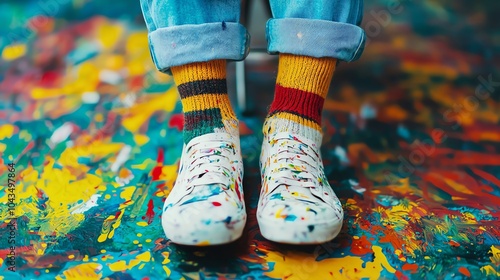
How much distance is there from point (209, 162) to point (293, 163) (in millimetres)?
103

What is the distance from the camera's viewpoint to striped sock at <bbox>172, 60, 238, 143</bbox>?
0.64 m

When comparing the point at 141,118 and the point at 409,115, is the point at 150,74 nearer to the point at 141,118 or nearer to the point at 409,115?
the point at 141,118

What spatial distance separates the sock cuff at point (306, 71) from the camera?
642mm

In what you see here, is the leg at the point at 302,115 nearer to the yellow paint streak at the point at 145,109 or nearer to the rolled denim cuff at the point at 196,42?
the rolled denim cuff at the point at 196,42

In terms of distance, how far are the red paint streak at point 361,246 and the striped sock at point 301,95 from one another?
14 cm

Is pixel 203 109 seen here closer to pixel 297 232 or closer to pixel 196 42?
pixel 196 42

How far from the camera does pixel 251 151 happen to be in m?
0.81

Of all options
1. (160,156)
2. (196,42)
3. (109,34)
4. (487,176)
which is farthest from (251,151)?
(109,34)

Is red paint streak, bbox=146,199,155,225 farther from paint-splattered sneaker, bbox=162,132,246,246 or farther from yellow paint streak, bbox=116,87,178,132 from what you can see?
yellow paint streak, bbox=116,87,178,132

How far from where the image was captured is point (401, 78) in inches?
41.0

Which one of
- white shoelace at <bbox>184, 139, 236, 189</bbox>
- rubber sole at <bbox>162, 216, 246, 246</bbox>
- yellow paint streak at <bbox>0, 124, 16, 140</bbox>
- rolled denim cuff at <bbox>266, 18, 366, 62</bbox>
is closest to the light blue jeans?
rolled denim cuff at <bbox>266, 18, 366, 62</bbox>

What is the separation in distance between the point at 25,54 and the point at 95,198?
54cm

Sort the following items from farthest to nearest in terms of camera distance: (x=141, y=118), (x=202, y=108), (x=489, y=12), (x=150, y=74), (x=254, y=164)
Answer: (x=489, y=12)
(x=150, y=74)
(x=141, y=118)
(x=254, y=164)
(x=202, y=108)

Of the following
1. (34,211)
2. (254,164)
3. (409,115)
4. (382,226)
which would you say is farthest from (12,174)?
(409,115)
